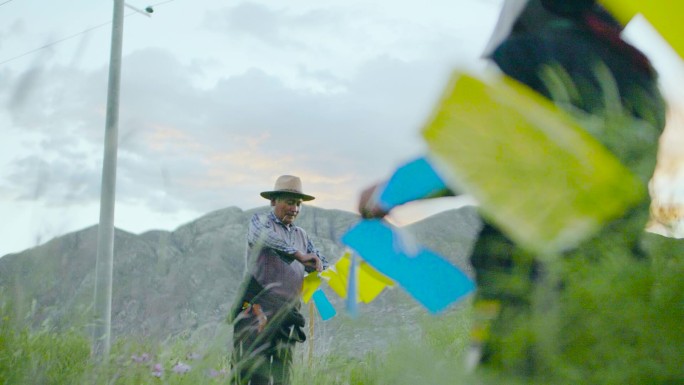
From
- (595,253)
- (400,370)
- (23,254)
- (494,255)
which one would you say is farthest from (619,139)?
(23,254)

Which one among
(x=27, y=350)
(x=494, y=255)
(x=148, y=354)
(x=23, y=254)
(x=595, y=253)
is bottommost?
(x=148, y=354)

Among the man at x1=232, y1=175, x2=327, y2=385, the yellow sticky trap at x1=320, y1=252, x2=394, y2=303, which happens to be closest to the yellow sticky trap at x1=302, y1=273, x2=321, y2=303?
the yellow sticky trap at x1=320, y1=252, x2=394, y2=303

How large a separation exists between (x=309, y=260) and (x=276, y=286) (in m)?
0.34

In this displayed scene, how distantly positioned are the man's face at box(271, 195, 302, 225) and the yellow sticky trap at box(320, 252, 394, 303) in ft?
6.85

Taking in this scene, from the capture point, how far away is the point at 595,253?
1.87 ft

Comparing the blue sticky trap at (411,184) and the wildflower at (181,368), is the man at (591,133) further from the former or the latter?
the wildflower at (181,368)

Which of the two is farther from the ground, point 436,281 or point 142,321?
point 436,281

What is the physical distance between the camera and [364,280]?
2062 mm

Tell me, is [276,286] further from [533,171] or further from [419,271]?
[533,171]

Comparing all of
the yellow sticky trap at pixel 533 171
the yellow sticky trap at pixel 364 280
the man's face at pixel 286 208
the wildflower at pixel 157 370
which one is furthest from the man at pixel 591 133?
the man's face at pixel 286 208

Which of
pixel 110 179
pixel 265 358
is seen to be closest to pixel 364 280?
pixel 265 358

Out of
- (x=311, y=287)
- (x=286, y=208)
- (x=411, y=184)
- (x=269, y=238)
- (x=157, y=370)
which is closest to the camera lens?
(x=411, y=184)

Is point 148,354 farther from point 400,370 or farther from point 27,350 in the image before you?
point 400,370

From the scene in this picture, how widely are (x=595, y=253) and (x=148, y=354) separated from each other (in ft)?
10.2
